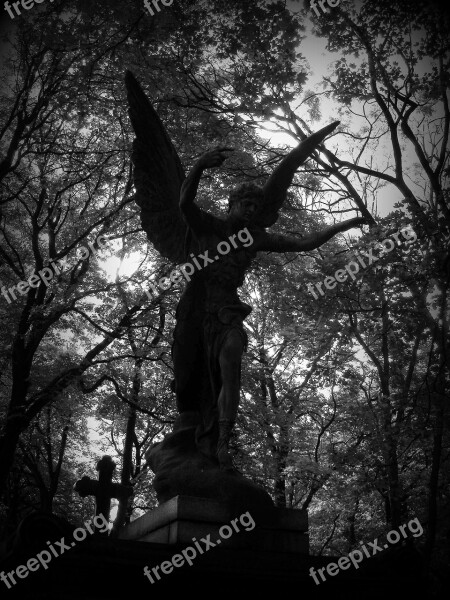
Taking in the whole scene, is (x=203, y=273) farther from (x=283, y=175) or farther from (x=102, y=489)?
(x=102, y=489)

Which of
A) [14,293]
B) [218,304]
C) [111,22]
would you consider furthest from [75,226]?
[218,304]

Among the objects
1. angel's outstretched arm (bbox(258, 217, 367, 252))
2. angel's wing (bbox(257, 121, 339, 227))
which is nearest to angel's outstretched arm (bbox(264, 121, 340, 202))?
angel's wing (bbox(257, 121, 339, 227))

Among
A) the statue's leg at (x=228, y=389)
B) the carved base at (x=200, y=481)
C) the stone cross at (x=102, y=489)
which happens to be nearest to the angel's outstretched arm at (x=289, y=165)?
the statue's leg at (x=228, y=389)

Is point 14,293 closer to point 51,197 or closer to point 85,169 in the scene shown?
point 51,197

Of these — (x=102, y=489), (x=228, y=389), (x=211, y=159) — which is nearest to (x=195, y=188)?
(x=211, y=159)

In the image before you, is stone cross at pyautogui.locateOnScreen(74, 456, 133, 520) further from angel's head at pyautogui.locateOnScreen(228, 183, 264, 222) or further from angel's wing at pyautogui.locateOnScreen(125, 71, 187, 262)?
angel's head at pyautogui.locateOnScreen(228, 183, 264, 222)

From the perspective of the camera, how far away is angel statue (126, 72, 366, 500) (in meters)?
4.38

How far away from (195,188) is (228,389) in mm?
1773

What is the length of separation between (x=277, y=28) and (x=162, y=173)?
4771 mm

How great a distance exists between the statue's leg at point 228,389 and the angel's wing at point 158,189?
4.16 feet

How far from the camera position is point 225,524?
3744mm

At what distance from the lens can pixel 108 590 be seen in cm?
289

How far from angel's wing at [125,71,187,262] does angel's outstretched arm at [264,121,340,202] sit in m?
0.95

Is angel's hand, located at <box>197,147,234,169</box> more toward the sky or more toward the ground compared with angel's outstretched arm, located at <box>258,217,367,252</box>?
more toward the sky
